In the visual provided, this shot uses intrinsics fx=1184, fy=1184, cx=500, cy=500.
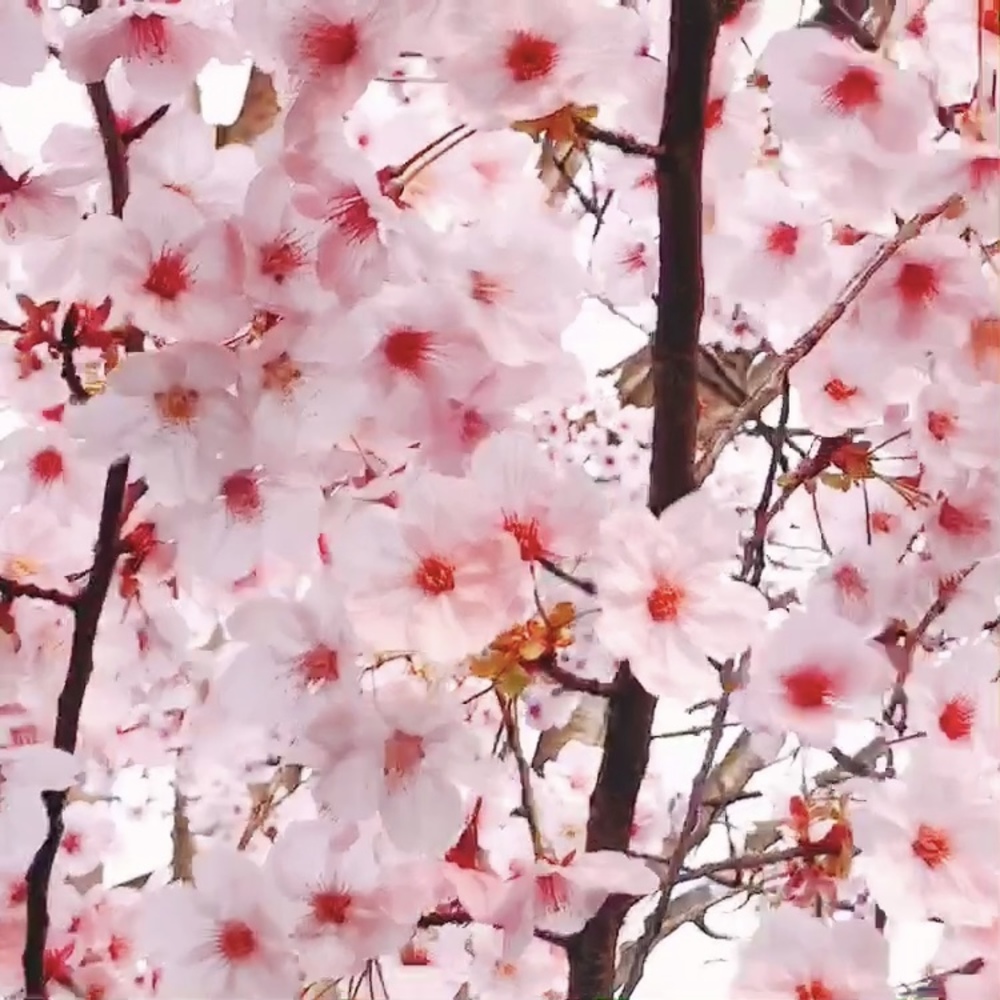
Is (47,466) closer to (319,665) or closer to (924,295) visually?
(319,665)

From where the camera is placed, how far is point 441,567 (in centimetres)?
51

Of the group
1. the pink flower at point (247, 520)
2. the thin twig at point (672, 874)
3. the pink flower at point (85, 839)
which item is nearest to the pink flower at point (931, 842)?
the thin twig at point (672, 874)

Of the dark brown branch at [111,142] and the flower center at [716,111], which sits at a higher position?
the flower center at [716,111]

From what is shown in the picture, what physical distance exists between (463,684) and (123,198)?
1.06 feet

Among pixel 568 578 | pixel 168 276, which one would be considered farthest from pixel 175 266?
pixel 568 578

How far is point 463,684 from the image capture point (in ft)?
2.27

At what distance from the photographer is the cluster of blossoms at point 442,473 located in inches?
19.9

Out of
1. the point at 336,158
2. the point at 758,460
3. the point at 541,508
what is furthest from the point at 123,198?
the point at 758,460

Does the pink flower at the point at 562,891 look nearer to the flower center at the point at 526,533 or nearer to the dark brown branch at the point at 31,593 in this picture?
the flower center at the point at 526,533

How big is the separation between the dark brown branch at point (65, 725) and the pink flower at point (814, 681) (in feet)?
1.09

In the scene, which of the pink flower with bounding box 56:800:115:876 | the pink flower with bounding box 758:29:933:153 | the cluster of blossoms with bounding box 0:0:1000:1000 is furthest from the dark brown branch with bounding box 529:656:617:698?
the pink flower with bounding box 56:800:115:876

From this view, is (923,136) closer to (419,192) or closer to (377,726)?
(419,192)

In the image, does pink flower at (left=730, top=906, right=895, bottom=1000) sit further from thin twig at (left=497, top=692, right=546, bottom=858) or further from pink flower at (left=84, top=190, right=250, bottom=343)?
pink flower at (left=84, top=190, right=250, bottom=343)

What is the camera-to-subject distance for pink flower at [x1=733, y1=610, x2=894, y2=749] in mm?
608
